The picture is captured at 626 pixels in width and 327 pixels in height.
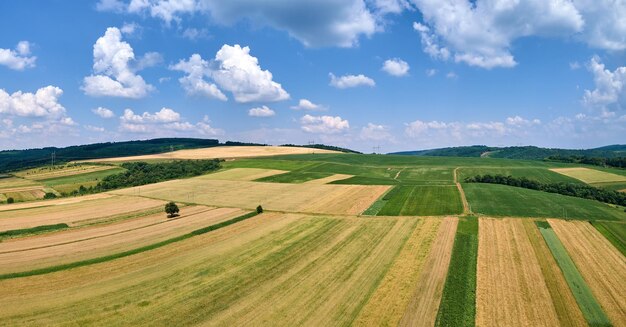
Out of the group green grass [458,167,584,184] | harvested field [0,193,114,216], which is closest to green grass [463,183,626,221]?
green grass [458,167,584,184]

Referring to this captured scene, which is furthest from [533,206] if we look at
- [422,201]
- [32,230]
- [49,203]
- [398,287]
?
[49,203]

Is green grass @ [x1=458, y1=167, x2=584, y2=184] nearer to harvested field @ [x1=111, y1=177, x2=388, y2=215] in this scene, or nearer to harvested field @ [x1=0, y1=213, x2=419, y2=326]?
harvested field @ [x1=111, y1=177, x2=388, y2=215]

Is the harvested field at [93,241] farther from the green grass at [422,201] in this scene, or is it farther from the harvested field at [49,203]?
the green grass at [422,201]

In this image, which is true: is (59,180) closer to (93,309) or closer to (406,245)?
(93,309)

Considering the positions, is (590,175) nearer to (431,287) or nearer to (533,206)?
(533,206)

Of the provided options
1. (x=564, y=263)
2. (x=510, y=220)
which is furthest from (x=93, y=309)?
(x=510, y=220)
